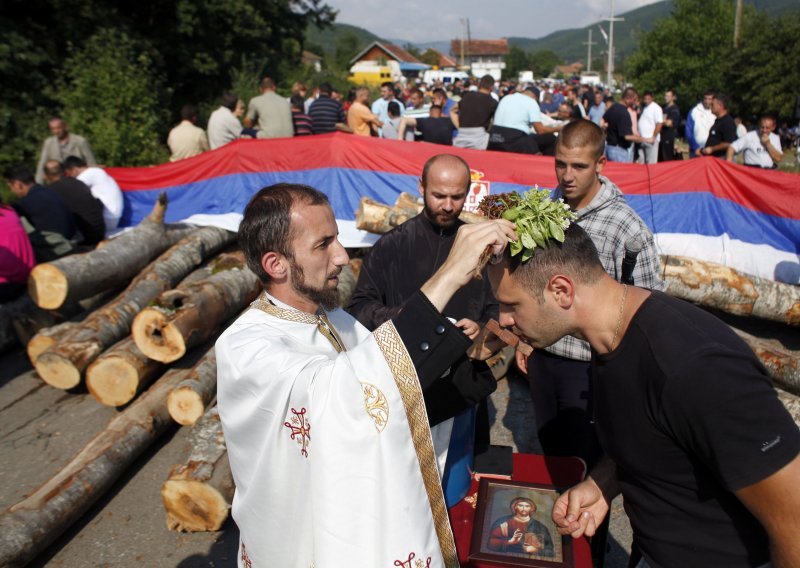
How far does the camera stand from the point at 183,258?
7367mm

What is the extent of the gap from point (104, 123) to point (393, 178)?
6.32m

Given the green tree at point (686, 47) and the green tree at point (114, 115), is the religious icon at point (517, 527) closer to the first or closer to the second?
the green tree at point (114, 115)

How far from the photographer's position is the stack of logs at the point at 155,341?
4.04 m

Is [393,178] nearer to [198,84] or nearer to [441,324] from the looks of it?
[441,324]

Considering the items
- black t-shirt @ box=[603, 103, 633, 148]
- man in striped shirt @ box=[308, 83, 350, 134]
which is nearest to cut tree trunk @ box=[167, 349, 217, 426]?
man in striped shirt @ box=[308, 83, 350, 134]

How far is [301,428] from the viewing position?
1767mm

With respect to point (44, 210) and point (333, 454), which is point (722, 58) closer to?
point (44, 210)

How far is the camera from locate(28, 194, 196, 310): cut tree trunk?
6305 millimetres

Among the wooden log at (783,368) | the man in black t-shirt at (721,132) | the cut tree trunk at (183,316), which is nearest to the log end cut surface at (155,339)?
the cut tree trunk at (183,316)

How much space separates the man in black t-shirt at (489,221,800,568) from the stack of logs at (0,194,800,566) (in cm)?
280

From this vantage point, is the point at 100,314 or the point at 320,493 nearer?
the point at 320,493

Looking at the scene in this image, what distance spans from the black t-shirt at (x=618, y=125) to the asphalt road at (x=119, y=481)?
7497mm

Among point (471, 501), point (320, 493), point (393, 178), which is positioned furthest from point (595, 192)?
point (393, 178)

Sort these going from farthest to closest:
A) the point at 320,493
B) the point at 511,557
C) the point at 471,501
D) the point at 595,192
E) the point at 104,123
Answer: the point at 104,123
the point at 595,192
the point at 471,501
the point at 511,557
the point at 320,493
